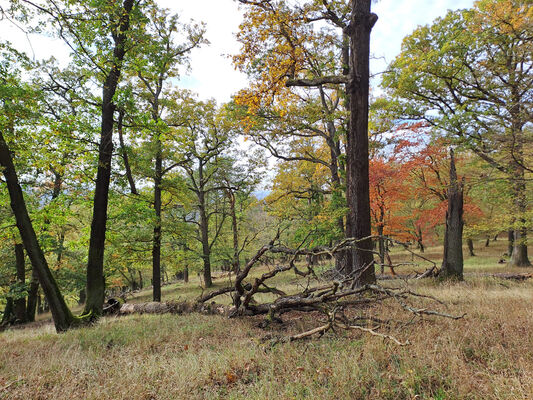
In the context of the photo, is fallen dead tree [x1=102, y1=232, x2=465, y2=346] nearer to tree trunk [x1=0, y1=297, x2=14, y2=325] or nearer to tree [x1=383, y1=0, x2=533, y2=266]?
tree [x1=383, y1=0, x2=533, y2=266]

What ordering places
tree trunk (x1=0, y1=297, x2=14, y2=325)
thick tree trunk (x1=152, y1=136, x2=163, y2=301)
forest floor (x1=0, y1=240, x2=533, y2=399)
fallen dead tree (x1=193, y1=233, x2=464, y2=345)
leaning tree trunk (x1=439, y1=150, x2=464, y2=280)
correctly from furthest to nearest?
tree trunk (x1=0, y1=297, x2=14, y2=325), thick tree trunk (x1=152, y1=136, x2=163, y2=301), leaning tree trunk (x1=439, y1=150, x2=464, y2=280), fallen dead tree (x1=193, y1=233, x2=464, y2=345), forest floor (x1=0, y1=240, x2=533, y2=399)

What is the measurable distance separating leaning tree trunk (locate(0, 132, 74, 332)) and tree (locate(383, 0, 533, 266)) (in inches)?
590

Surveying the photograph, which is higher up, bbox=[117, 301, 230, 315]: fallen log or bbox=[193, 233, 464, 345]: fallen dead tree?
bbox=[193, 233, 464, 345]: fallen dead tree

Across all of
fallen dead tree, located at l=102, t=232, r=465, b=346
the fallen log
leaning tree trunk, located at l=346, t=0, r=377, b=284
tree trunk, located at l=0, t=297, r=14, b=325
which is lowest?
tree trunk, located at l=0, t=297, r=14, b=325

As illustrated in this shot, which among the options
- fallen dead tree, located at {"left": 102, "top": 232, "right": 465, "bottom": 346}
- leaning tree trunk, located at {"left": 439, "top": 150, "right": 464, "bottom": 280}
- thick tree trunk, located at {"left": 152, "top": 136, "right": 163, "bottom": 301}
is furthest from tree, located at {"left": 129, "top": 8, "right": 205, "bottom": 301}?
leaning tree trunk, located at {"left": 439, "top": 150, "right": 464, "bottom": 280}

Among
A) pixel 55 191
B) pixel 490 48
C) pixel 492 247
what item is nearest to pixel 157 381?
pixel 55 191

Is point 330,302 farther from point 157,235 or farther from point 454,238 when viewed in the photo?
point 157,235

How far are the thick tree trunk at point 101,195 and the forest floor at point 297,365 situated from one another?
3.03 m

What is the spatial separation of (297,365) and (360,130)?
6692 mm

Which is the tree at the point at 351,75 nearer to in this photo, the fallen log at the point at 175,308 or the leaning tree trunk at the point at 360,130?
the leaning tree trunk at the point at 360,130

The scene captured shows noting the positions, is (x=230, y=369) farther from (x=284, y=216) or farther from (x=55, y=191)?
(x=55, y=191)

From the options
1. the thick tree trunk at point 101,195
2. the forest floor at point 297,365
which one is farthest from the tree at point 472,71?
the thick tree trunk at point 101,195

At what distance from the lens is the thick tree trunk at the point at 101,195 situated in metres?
8.55

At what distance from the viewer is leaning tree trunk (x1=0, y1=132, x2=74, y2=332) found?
6984 millimetres
